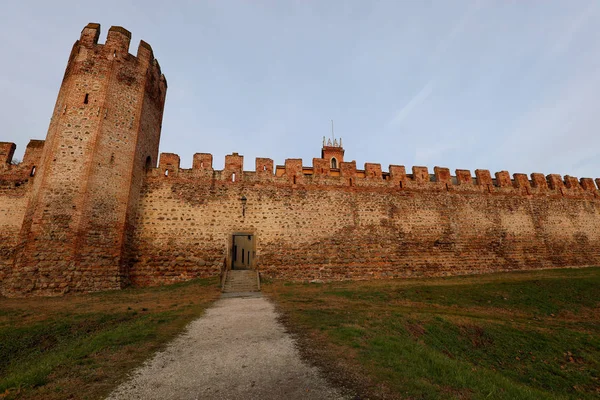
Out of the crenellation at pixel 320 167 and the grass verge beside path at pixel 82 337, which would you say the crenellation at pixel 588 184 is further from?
the grass verge beside path at pixel 82 337

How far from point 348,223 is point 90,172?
13643 millimetres

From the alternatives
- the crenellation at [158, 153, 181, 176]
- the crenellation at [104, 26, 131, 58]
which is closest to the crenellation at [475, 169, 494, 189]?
the crenellation at [158, 153, 181, 176]

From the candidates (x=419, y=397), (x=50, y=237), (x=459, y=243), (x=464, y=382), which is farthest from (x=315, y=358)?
(x=459, y=243)

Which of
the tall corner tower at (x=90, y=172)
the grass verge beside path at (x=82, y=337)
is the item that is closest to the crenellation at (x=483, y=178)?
the grass verge beside path at (x=82, y=337)

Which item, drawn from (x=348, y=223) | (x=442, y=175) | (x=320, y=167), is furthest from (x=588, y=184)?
(x=320, y=167)

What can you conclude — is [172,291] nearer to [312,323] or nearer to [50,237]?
[50,237]

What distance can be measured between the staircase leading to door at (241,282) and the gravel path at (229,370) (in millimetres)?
6286

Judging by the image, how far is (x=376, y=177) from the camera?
18578 mm

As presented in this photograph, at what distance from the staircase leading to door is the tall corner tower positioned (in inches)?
190

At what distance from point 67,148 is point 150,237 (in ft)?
18.4

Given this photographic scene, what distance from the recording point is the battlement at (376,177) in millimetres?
16828

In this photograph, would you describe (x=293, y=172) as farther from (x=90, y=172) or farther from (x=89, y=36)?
(x=89, y=36)

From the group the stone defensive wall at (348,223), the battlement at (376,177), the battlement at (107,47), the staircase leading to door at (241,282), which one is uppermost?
the battlement at (107,47)

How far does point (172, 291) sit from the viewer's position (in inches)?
504
